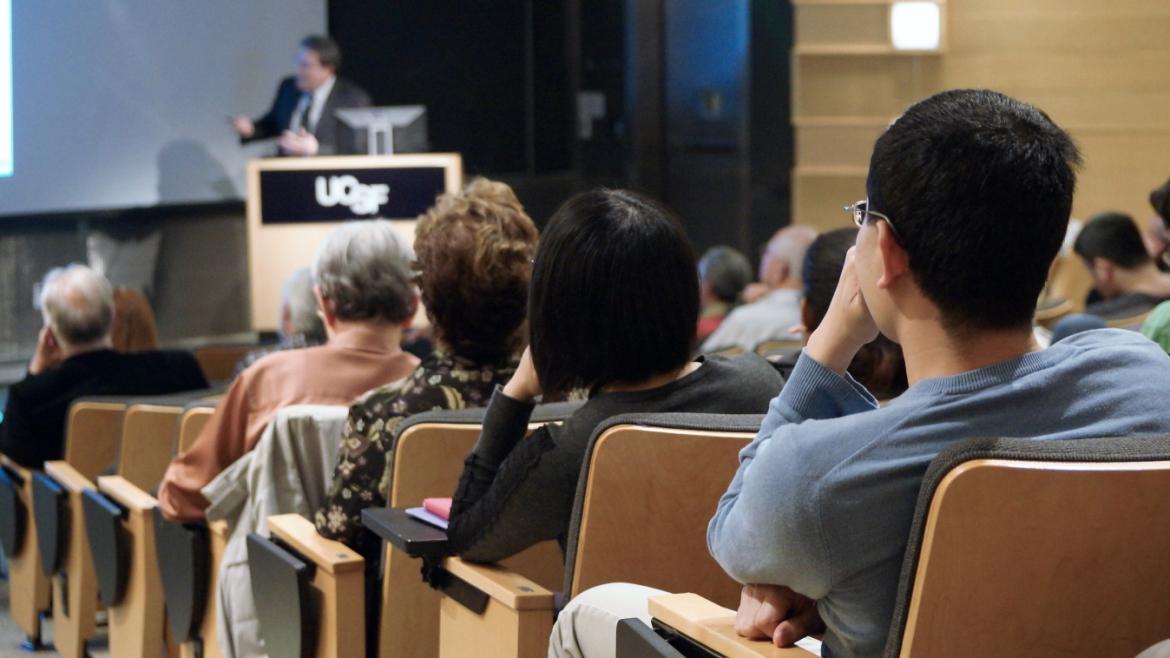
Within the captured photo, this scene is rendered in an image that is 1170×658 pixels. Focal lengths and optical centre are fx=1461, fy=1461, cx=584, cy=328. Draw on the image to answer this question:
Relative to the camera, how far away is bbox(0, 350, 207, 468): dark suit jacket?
4203 mm

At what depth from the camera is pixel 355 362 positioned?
3.05 m

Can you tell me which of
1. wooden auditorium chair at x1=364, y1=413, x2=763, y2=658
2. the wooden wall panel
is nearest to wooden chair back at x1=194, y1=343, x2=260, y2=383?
wooden auditorium chair at x1=364, y1=413, x2=763, y2=658

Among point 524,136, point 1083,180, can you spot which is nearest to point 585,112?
point 524,136

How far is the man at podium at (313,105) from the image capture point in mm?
7941

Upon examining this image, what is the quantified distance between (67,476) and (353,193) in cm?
327

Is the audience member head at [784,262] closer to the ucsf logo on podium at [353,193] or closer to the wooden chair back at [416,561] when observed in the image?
the ucsf logo on podium at [353,193]

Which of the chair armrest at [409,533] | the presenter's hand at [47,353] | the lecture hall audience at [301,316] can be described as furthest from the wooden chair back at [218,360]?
the chair armrest at [409,533]

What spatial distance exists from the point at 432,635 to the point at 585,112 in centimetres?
704

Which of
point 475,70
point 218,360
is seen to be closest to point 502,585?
point 218,360

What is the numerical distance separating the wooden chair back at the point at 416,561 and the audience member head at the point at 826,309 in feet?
1.80

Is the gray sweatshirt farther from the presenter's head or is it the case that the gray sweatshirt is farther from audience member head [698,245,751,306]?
the presenter's head

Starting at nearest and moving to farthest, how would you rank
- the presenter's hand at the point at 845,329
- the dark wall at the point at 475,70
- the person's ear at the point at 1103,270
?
the presenter's hand at the point at 845,329, the person's ear at the point at 1103,270, the dark wall at the point at 475,70

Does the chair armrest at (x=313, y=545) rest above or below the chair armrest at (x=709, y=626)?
below

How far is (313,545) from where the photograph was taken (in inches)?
98.7
